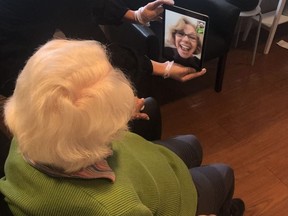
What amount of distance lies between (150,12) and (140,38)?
19 cm

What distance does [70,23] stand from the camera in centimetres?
142

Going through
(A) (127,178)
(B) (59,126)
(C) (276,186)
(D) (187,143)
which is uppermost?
(B) (59,126)

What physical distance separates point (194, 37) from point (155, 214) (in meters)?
0.78

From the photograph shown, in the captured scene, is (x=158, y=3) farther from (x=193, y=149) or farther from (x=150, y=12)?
(x=193, y=149)

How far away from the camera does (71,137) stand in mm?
597

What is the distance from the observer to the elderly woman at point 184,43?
1.33 metres

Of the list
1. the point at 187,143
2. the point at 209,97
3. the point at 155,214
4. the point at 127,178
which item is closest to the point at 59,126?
the point at 127,178

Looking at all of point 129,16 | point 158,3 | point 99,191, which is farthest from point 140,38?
point 99,191

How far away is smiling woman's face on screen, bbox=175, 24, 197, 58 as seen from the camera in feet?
4.36

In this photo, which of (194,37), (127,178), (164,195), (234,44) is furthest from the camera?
(234,44)

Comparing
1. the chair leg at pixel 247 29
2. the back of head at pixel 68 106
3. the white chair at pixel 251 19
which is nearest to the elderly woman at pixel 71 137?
the back of head at pixel 68 106

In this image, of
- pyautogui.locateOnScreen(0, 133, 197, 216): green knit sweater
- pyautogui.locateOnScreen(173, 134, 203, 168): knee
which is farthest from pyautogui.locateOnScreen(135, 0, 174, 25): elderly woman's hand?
pyautogui.locateOnScreen(0, 133, 197, 216): green knit sweater

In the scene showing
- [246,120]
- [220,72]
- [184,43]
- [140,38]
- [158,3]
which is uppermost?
[158,3]

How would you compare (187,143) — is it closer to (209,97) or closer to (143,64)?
(143,64)
